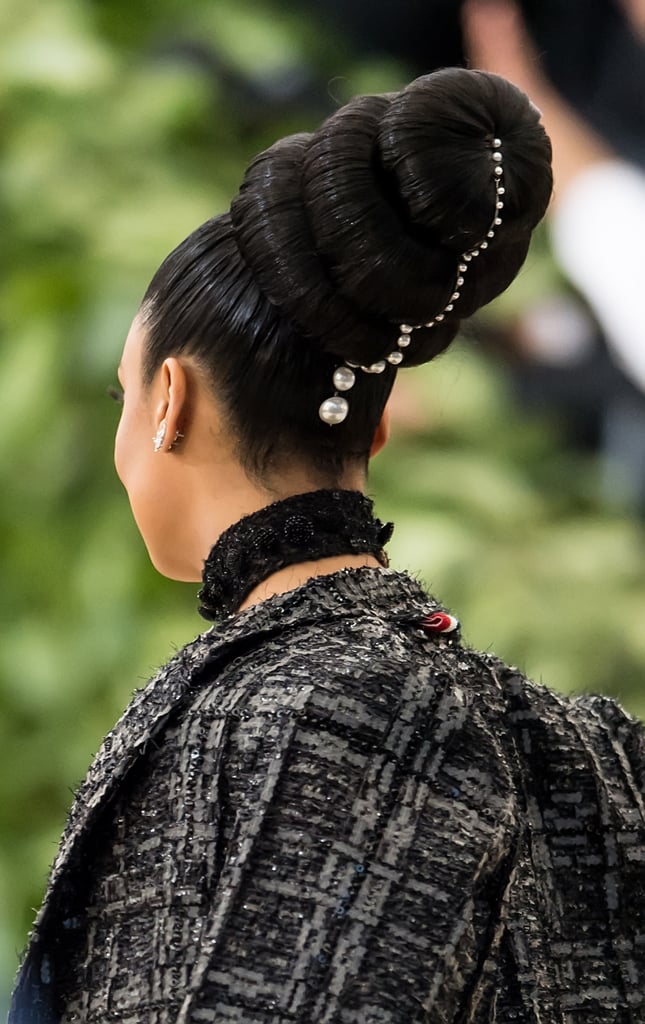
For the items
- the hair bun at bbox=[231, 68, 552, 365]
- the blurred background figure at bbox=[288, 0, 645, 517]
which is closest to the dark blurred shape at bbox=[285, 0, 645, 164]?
→ the blurred background figure at bbox=[288, 0, 645, 517]

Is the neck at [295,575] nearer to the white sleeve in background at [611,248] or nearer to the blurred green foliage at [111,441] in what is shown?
the blurred green foliage at [111,441]

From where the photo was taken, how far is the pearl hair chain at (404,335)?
0.67 meters

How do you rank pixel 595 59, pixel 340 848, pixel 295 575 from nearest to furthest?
pixel 340 848, pixel 295 575, pixel 595 59

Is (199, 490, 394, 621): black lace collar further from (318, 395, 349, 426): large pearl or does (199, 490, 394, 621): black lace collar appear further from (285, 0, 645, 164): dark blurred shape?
(285, 0, 645, 164): dark blurred shape

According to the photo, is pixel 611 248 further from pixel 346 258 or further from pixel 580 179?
pixel 346 258

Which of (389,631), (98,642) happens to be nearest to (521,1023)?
(389,631)

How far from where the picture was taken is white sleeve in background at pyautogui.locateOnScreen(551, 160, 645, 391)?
1543 mm

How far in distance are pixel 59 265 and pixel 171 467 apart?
93 cm

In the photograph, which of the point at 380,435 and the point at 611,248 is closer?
the point at 380,435

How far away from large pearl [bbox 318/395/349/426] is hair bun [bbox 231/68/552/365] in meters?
0.02

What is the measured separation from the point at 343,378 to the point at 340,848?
23cm

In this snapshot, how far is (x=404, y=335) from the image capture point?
0.69m

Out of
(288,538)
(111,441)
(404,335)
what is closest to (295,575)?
(288,538)

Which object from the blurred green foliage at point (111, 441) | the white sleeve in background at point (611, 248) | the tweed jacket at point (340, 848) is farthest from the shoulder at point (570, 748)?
the white sleeve in background at point (611, 248)
